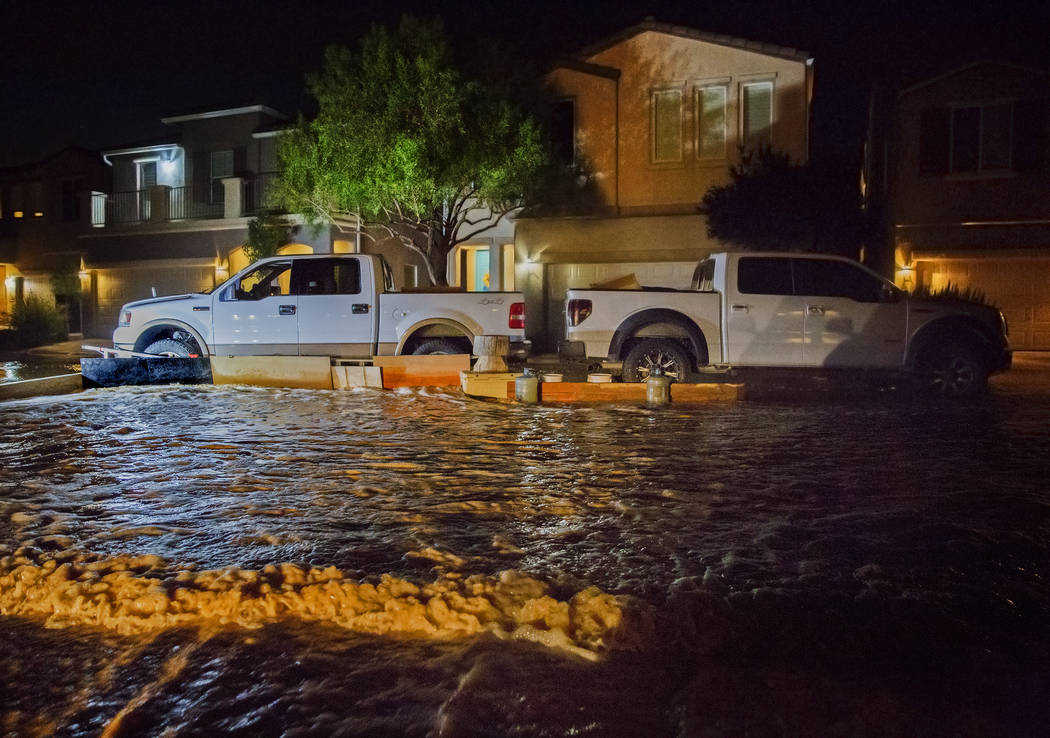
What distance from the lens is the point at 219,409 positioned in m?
10.7

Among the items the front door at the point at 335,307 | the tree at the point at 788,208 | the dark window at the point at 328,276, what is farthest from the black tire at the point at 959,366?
the dark window at the point at 328,276

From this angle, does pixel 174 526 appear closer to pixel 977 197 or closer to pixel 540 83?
pixel 540 83

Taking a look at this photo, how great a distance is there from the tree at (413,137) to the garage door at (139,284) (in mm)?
9094

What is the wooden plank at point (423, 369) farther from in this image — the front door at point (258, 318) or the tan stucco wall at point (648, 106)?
the tan stucco wall at point (648, 106)

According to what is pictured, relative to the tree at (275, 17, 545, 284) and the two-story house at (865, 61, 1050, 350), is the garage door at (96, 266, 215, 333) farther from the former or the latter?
the two-story house at (865, 61, 1050, 350)

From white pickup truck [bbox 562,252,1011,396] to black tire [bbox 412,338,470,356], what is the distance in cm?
178

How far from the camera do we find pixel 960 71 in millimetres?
19844

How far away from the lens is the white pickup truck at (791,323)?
11.6 metres

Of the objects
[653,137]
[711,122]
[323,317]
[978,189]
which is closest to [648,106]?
[653,137]

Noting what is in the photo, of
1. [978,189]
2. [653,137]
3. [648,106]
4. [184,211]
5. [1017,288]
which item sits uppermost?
[648,106]

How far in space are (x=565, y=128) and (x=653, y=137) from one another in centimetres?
221

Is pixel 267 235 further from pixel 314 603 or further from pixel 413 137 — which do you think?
pixel 314 603

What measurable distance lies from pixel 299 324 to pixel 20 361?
10.7 meters

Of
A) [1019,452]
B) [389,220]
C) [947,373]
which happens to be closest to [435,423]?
[1019,452]
